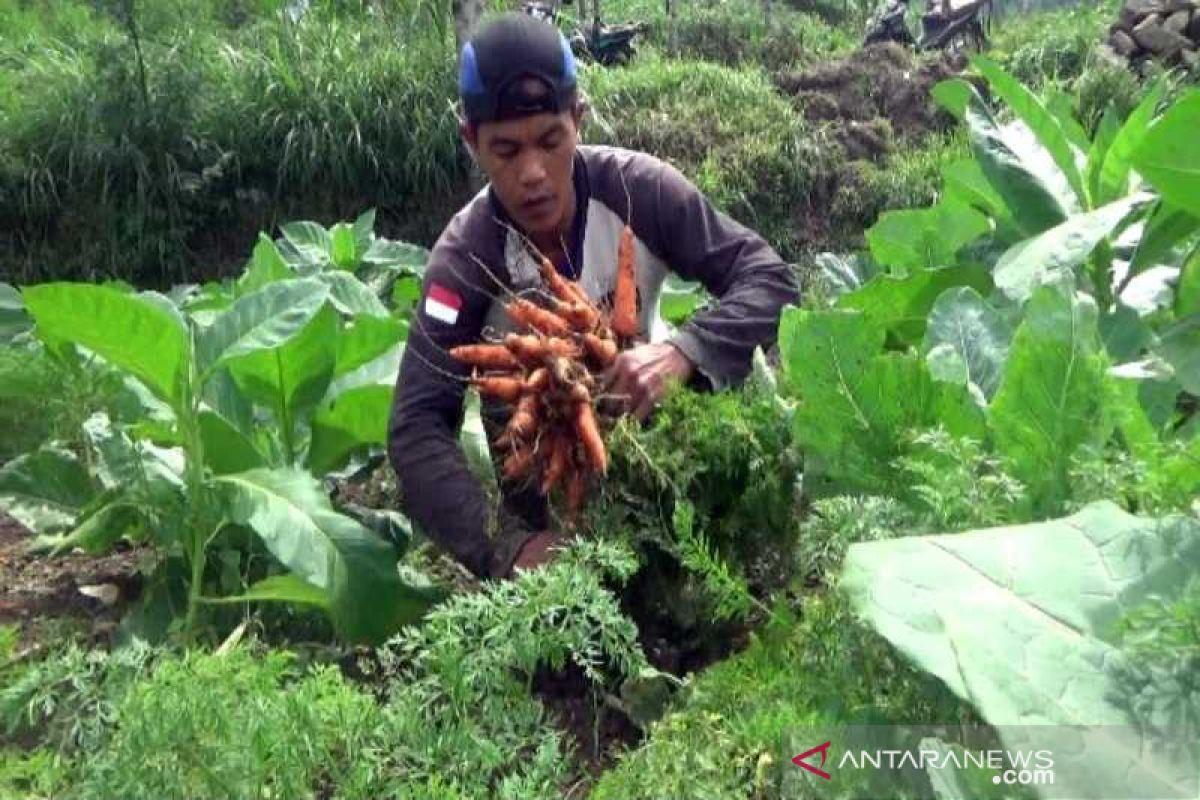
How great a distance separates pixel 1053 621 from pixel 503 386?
1.30 metres

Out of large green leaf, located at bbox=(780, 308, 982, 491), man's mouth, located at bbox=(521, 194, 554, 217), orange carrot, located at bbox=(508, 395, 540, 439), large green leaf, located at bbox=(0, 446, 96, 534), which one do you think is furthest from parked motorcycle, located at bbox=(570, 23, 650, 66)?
large green leaf, located at bbox=(780, 308, 982, 491)

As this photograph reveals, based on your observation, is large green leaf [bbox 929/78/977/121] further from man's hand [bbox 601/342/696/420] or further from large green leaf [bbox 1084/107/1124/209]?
man's hand [bbox 601/342/696/420]

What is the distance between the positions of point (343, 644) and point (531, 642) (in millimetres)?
987

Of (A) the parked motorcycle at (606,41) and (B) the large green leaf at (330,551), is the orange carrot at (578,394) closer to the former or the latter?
(B) the large green leaf at (330,551)

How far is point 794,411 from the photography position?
239cm

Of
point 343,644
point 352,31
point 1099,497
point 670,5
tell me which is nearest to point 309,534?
point 343,644

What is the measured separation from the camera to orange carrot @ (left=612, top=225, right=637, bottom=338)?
2.78 m

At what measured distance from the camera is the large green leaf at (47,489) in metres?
3.36

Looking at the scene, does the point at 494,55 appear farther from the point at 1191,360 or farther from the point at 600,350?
the point at 1191,360

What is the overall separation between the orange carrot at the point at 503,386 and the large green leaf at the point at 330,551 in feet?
1.35

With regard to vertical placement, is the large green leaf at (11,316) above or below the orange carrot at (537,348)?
below

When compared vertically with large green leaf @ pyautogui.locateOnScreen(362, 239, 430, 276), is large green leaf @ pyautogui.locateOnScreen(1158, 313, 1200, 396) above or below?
above

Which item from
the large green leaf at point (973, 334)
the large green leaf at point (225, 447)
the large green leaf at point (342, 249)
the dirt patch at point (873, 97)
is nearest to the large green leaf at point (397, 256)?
the large green leaf at point (342, 249)

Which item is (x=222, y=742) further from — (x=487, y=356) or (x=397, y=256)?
(x=397, y=256)
